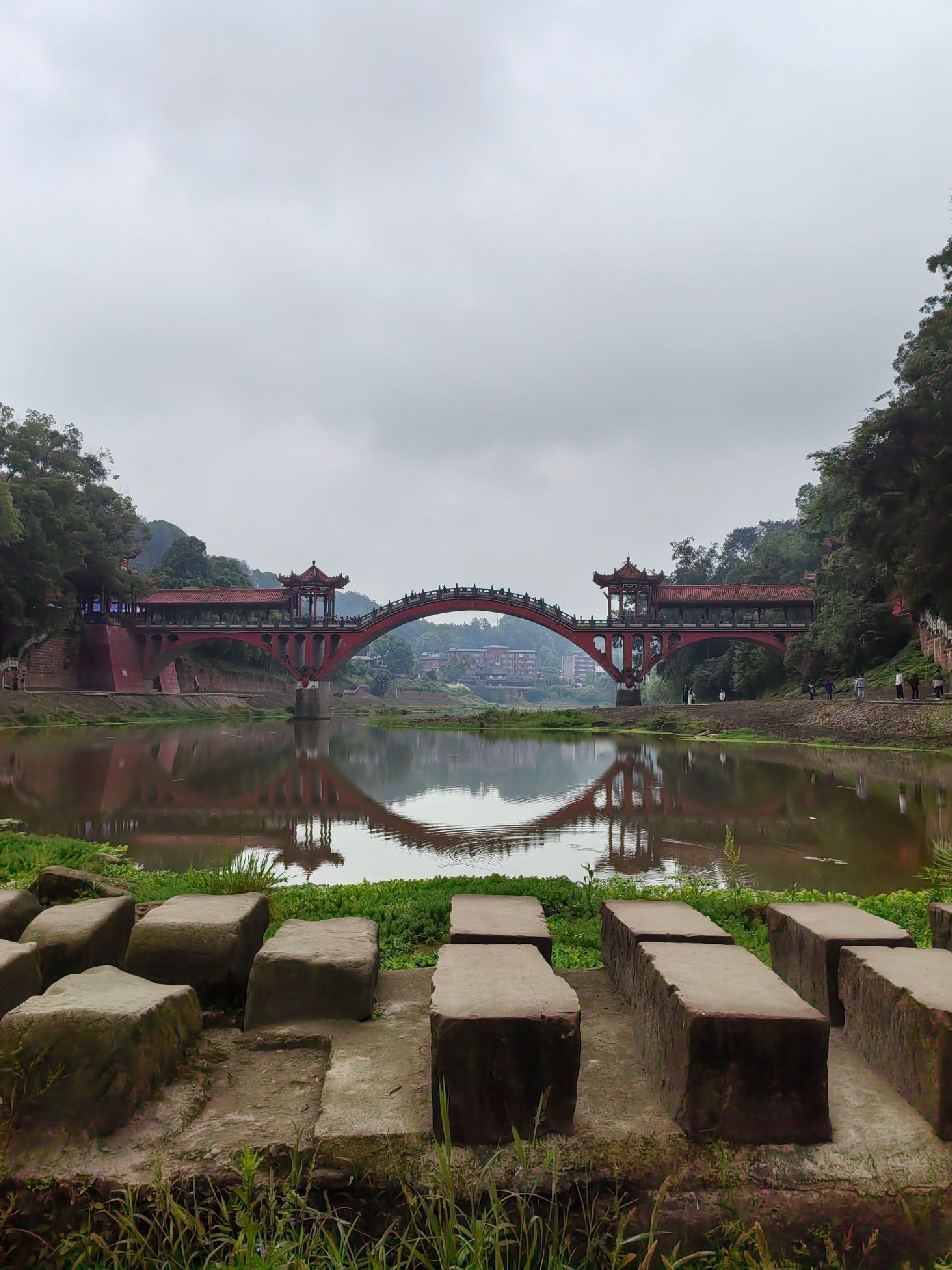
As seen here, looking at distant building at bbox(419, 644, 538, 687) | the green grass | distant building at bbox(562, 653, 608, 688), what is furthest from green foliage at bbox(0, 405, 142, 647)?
distant building at bbox(562, 653, 608, 688)

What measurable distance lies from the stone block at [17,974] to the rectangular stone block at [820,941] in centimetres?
239

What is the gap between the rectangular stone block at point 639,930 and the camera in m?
2.62

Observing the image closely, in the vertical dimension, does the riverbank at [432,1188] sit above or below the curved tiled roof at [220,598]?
below

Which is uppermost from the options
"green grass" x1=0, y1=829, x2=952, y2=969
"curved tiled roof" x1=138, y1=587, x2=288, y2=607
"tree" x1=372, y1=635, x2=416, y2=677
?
"curved tiled roof" x1=138, y1=587, x2=288, y2=607

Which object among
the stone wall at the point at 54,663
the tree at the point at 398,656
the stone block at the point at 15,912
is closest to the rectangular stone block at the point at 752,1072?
the stone block at the point at 15,912

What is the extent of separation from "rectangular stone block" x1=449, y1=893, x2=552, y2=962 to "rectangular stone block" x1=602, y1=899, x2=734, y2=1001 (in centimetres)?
27

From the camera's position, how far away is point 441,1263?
151 centimetres

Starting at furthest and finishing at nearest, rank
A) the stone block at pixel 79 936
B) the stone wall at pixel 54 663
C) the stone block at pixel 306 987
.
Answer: the stone wall at pixel 54 663 < the stone block at pixel 79 936 < the stone block at pixel 306 987

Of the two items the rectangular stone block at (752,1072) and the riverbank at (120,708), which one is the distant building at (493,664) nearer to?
the riverbank at (120,708)

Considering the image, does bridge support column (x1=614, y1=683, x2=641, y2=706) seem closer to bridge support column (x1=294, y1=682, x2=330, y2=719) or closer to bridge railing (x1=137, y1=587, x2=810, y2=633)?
bridge railing (x1=137, y1=587, x2=810, y2=633)

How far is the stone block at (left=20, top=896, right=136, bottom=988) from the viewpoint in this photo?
8.55 ft

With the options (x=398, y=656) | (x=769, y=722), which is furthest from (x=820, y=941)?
(x=398, y=656)

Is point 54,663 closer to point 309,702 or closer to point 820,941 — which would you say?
point 309,702

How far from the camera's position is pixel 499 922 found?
9.39ft
